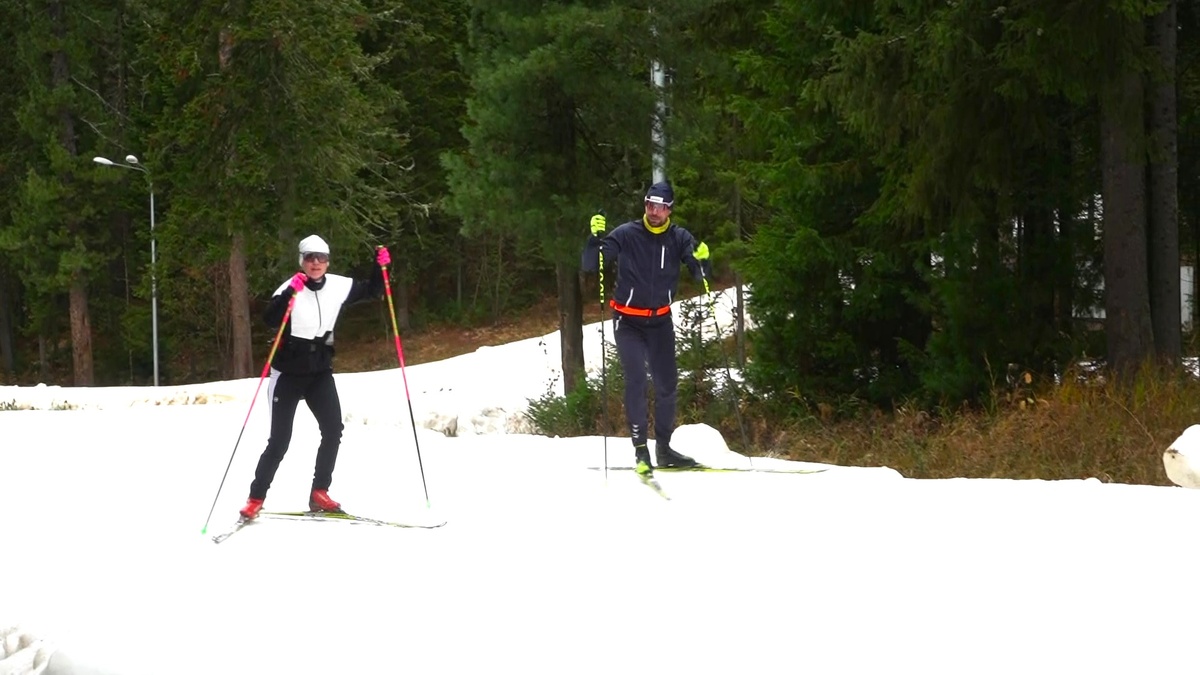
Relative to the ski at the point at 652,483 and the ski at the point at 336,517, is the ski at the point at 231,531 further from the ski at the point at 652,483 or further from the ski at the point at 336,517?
the ski at the point at 652,483

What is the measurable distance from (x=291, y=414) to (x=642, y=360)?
9.07 feet

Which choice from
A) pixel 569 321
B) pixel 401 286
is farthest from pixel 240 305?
pixel 401 286

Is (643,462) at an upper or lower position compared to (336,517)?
upper

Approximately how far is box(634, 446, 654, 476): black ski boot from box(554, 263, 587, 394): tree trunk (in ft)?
44.5

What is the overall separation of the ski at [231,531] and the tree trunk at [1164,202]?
28.4ft

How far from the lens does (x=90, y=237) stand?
52.5 meters

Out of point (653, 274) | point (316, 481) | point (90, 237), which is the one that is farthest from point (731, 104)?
point (90, 237)

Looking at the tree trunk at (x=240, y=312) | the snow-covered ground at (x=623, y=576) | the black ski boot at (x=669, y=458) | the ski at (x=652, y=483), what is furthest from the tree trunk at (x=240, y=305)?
the ski at (x=652, y=483)

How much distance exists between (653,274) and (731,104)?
8541 mm

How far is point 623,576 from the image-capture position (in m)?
7.63

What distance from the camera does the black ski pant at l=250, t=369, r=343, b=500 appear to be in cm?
973

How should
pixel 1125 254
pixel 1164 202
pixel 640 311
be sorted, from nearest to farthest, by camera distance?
pixel 640 311, pixel 1125 254, pixel 1164 202

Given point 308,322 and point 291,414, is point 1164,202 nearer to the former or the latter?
point 308,322

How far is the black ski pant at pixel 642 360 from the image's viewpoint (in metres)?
10.9
